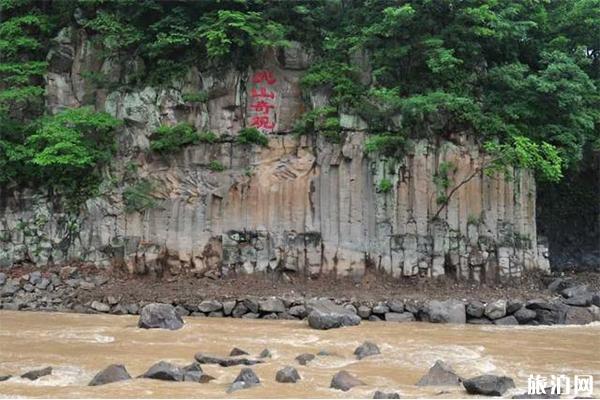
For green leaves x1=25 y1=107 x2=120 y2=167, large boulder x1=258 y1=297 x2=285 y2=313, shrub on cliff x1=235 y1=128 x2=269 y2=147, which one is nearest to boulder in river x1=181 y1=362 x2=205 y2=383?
large boulder x1=258 y1=297 x2=285 y2=313

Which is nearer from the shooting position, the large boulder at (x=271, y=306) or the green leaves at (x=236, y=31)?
the large boulder at (x=271, y=306)

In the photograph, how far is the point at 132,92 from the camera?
18.9 meters

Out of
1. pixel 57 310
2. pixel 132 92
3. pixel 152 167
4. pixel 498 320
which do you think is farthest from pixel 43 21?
pixel 498 320

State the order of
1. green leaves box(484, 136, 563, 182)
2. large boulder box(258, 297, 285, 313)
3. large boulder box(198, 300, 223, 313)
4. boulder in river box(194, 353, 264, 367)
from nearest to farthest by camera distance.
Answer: boulder in river box(194, 353, 264, 367) < large boulder box(258, 297, 285, 313) < large boulder box(198, 300, 223, 313) < green leaves box(484, 136, 563, 182)

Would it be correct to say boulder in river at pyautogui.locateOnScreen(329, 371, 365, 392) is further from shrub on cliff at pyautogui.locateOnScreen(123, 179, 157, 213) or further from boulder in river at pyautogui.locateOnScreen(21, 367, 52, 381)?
shrub on cliff at pyautogui.locateOnScreen(123, 179, 157, 213)

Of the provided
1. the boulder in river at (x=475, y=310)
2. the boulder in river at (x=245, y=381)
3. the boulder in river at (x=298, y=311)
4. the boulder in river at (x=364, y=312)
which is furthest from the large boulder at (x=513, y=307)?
the boulder in river at (x=245, y=381)

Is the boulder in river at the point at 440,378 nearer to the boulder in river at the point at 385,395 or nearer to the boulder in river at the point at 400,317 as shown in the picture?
the boulder in river at the point at 385,395

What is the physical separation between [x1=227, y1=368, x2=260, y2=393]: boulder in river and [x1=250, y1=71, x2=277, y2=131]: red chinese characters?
11.4 metres

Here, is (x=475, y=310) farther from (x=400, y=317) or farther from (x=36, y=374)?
(x=36, y=374)

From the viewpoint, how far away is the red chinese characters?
1856cm

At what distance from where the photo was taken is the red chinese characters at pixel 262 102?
60.9 ft

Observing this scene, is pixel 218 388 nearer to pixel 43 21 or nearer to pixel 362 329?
pixel 362 329

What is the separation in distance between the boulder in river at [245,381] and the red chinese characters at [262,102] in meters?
11.4

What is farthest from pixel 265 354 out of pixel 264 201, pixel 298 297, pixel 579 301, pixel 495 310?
pixel 579 301
